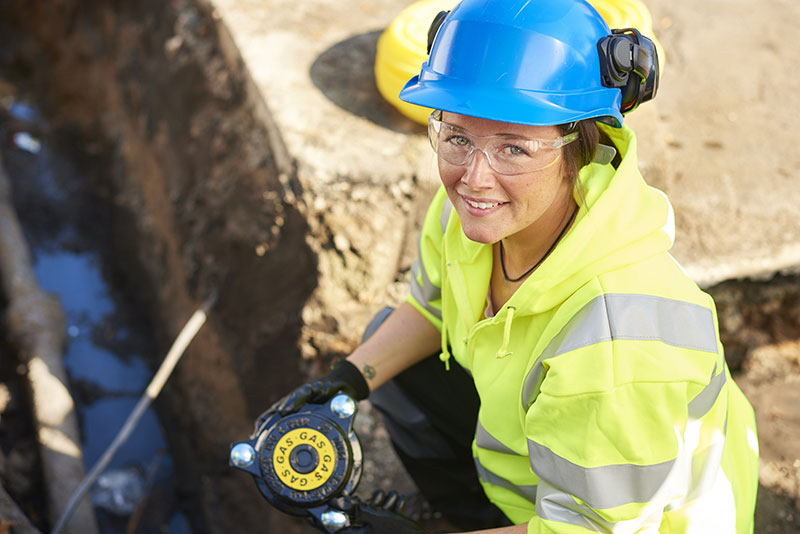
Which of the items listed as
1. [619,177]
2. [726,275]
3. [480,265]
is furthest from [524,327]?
[726,275]

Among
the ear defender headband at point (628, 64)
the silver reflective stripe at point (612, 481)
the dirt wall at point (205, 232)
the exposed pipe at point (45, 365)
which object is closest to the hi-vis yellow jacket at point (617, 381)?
the silver reflective stripe at point (612, 481)

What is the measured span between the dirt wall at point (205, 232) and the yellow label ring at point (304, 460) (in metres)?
1.24

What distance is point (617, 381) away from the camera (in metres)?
1.35

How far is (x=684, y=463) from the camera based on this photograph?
1.44 metres

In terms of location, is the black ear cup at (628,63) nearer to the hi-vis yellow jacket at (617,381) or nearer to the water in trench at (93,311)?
the hi-vis yellow jacket at (617,381)

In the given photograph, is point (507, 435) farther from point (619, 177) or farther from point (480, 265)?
point (619, 177)

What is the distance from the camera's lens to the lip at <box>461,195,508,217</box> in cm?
155

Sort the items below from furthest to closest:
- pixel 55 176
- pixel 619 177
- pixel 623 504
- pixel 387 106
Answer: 1. pixel 55 176
2. pixel 387 106
3. pixel 619 177
4. pixel 623 504

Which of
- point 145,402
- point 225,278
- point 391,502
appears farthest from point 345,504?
point 225,278

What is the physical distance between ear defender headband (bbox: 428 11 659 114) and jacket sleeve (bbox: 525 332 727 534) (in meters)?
0.56

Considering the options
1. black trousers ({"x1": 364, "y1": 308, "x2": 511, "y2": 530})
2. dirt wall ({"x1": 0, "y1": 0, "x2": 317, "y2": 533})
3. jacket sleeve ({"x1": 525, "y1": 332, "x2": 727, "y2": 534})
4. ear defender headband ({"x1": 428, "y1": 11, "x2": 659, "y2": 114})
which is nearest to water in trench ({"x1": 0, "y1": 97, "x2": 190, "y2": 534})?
dirt wall ({"x1": 0, "y1": 0, "x2": 317, "y2": 533})

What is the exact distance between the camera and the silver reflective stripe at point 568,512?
1.45m

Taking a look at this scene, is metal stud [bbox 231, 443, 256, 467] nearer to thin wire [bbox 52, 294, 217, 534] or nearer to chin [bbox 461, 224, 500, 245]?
chin [bbox 461, 224, 500, 245]

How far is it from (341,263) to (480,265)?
1.40 metres
